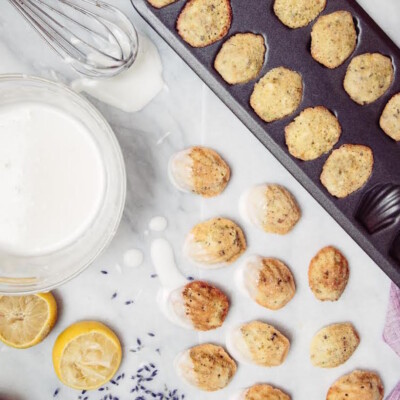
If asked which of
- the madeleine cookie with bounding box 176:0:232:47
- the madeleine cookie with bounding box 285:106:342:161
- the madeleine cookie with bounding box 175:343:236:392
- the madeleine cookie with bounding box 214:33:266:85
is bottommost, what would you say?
the madeleine cookie with bounding box 175:343:236:392

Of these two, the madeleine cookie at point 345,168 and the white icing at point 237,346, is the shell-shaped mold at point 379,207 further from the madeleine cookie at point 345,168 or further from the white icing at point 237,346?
the white icing at point 237,346

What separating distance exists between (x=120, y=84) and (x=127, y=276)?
474mm

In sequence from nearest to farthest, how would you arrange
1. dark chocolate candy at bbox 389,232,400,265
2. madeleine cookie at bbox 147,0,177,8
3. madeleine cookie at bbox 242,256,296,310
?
1. madeleine cookie at bbox 147,0,177,8
2. dark chocolate candy at bbox 389,232,400,265
3. madeleine cookie at bbox 242,256,296,310

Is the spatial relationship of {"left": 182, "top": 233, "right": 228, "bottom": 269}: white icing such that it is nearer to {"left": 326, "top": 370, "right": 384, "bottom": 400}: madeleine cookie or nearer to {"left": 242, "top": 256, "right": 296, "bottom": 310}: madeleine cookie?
{"left": 242, "top": 256, "right": 296, "bottom": 310}: madeleine cookie

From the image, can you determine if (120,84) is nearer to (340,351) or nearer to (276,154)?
(276,154)

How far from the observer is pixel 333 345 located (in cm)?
169

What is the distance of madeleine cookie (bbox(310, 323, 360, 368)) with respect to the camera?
170cm

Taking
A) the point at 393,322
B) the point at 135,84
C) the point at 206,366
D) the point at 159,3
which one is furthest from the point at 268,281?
the point at 159,3

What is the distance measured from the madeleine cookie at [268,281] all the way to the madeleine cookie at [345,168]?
26cm

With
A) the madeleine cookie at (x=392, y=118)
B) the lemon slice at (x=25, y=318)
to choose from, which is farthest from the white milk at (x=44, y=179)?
the madeleine cookie at (x=392, y=118)

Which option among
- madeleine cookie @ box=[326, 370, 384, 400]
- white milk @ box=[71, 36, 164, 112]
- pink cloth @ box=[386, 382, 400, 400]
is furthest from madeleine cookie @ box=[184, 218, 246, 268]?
pink cloth @ box=[386, 382, 400, 400]

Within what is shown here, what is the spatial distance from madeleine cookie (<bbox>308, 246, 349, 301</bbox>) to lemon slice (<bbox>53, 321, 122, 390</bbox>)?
523 mm

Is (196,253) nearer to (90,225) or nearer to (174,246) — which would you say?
(174,246)

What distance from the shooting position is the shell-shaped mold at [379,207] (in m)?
1.54
